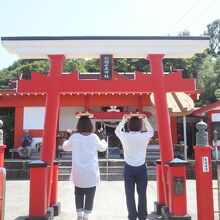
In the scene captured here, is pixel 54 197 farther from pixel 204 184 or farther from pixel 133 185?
pixel 204 184

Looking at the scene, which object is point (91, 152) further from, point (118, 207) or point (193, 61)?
point (193, 61)

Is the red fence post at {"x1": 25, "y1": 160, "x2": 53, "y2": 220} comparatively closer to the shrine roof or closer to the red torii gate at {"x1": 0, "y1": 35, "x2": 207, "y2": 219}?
the red torii gate at {"x1": 0, "y1": 35, "x2": 207, "y2": 219}

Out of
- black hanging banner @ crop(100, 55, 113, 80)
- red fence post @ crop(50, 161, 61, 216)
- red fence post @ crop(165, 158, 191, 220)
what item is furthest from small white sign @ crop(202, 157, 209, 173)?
red fence post @ crop(50, 161, 61, 216)

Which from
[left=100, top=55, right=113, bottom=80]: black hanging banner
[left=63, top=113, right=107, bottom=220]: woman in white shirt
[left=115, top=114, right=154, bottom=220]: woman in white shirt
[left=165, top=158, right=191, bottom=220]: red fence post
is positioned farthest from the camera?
[left=100, top=55, right=113, bottom=80]: black hanging banner

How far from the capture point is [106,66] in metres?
7.57

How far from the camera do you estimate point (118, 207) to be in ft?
26.9

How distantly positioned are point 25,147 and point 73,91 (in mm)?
11871

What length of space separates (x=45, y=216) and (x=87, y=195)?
1489 mm

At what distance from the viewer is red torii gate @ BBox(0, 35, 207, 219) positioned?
21.6 ft

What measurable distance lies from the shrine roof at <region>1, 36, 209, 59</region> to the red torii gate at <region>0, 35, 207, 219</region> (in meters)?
0.20

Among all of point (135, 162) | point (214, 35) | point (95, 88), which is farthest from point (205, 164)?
point (214, 35)

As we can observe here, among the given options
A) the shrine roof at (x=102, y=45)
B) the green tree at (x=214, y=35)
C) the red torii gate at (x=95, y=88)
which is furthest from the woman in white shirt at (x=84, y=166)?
the green tree at (x=214, y=35)

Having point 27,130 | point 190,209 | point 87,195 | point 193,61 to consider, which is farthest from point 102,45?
point 193,61

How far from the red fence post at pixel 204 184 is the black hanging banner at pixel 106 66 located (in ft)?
8.96
